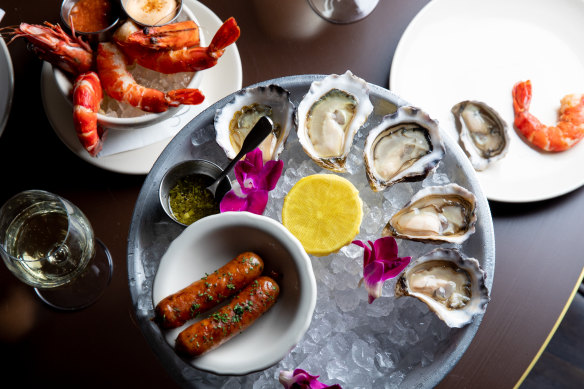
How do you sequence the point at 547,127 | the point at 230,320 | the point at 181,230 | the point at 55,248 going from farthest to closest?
the point at 547,127 < the point at 55,248 < the point at 181,230 < the point at 230,320

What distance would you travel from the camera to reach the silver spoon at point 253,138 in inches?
39.7

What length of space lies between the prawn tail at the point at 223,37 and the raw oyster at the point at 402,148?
0.41 m

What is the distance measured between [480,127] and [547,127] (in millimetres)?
187

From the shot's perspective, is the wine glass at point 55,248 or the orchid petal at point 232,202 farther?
the wine glass at point 55,248

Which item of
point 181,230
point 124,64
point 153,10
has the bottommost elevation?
point 181,230

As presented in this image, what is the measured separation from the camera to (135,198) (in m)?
1.33

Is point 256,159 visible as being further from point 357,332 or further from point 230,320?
point 357,332

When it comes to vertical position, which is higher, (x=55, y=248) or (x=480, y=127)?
(x=480, y=127)

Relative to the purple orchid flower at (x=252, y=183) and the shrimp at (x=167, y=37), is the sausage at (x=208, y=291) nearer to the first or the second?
the purple orchid flower at (x=252, y=183)

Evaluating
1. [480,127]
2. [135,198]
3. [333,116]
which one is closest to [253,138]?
[333,116]

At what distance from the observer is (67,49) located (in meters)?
1.24

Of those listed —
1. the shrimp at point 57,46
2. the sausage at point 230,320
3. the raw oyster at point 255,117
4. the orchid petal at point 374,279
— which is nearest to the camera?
the sausage at point 230,320

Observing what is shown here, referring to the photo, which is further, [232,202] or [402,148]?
[402,148]

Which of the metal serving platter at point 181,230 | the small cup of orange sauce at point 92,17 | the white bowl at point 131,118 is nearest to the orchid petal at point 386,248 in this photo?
the metal serving platter at point 181,230
